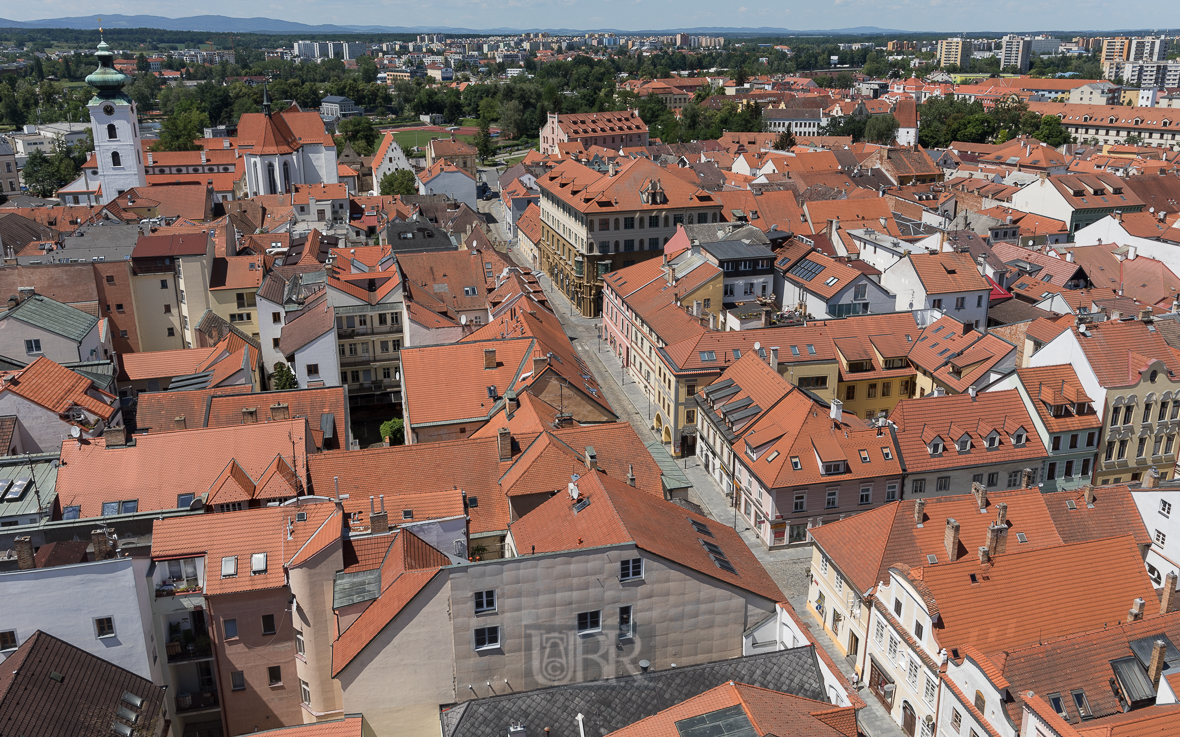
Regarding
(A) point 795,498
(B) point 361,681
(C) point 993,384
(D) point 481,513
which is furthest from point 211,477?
(C) point 993,384

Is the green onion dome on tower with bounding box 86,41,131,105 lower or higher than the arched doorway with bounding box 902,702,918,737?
higher

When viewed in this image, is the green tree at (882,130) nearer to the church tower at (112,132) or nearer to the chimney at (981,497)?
the church tower at (112,132)

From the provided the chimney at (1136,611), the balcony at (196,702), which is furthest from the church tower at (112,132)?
the chimney at (1136,611)

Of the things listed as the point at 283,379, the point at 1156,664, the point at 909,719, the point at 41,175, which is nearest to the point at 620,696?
the point at 909,719

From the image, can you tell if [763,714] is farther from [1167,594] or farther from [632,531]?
[1167,594]

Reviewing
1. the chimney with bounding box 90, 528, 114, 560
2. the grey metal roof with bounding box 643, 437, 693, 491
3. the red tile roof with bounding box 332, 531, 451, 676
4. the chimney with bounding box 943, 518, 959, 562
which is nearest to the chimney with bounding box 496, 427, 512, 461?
the grey metal roof with bounding box 643, 437, 693, 491

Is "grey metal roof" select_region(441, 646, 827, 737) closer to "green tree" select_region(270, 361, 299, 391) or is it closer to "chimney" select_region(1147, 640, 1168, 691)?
"chimney" select_region(1147, 640, 1168, 691)
